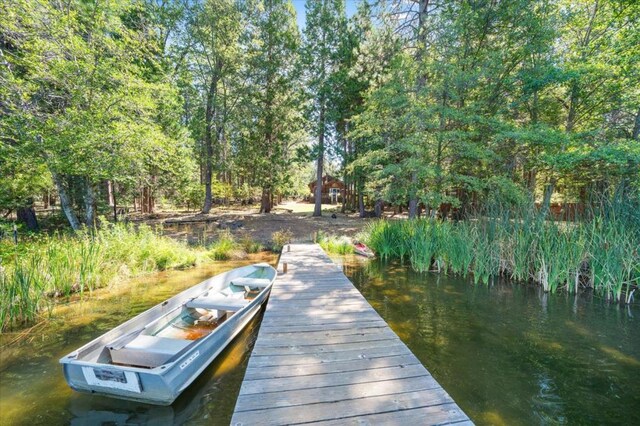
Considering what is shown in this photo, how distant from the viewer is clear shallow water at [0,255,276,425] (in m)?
2.86

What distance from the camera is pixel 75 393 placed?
10.4ft

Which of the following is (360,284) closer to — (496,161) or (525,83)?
(496,161)

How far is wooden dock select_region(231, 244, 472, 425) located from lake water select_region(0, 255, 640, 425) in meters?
0.85

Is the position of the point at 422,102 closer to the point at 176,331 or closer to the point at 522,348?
the point at 522,348

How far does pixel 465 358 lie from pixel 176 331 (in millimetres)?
4176

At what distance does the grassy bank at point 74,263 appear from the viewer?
4672 mm

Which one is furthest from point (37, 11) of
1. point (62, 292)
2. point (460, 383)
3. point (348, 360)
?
point (460, 383)

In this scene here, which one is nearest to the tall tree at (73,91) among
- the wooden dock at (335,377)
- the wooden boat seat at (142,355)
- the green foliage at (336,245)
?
the wooden boat seat at (142,355)

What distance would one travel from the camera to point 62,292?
589 cm

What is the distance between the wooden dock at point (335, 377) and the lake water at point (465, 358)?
0.85 metres

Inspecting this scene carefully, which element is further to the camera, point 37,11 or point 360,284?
point 360,284

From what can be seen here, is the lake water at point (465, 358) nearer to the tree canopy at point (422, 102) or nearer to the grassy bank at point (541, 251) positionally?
the grassy bank at point (541, 251)

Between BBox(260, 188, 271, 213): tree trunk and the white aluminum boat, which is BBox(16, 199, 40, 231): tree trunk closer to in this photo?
the white aluminum boat

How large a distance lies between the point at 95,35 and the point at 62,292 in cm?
664
